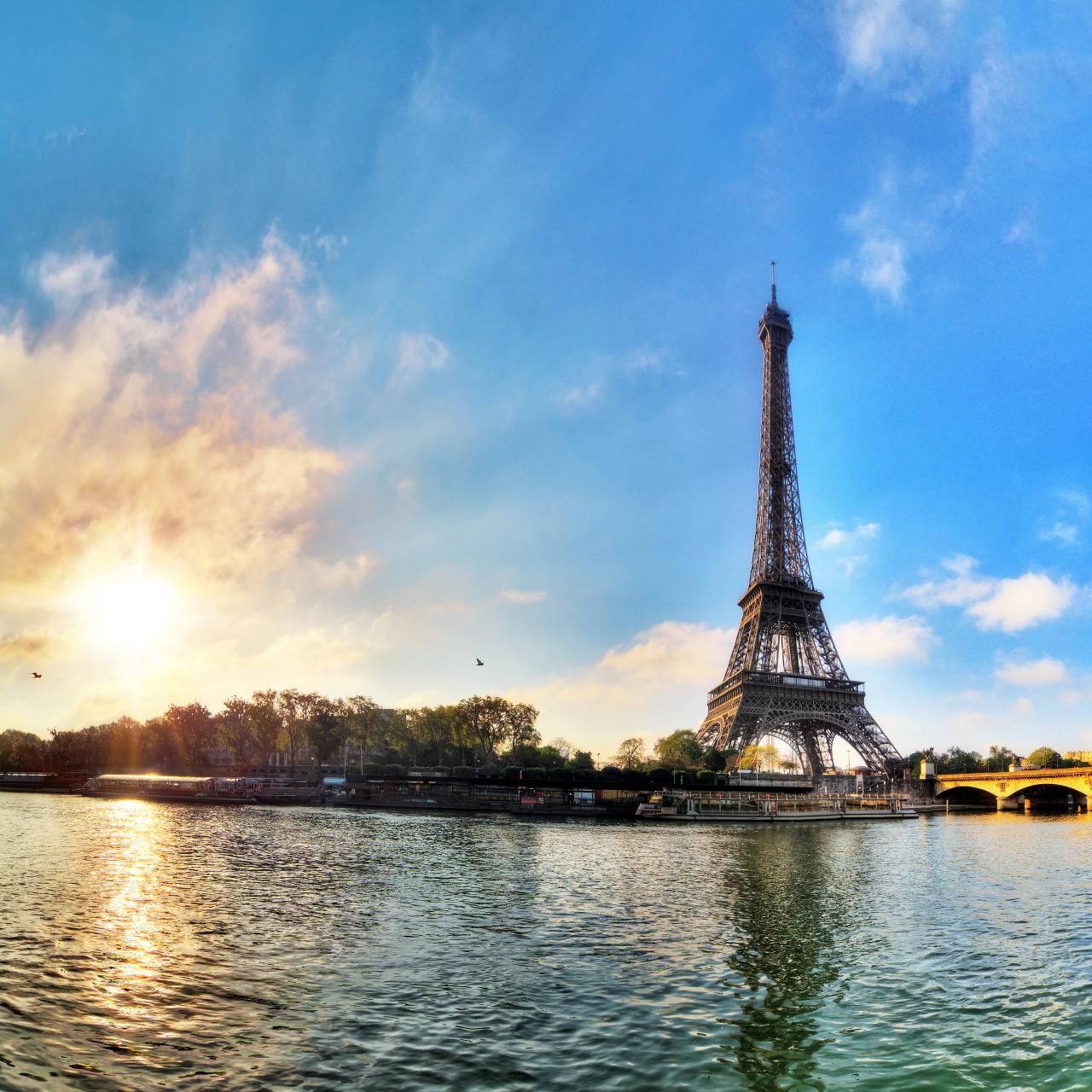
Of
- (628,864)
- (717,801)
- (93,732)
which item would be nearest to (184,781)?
(717,801)

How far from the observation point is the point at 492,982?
20.0 meters

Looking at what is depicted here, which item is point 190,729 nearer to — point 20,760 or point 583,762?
point 20,760

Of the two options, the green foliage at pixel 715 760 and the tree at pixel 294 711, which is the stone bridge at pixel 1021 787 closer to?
the green foliage at pixel 715 760

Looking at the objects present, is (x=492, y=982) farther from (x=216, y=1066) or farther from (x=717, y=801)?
(x=717, y=801)

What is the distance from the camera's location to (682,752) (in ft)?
433

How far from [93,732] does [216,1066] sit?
201520mm

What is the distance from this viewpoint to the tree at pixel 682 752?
12600cm

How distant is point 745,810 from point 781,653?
5090cm

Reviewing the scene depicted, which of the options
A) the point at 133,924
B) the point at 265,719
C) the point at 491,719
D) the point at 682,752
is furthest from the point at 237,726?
the point at 133,924

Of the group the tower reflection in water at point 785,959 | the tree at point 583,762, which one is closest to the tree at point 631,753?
the tree at point 583,762

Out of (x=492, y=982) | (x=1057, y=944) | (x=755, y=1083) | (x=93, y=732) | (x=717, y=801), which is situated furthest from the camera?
(x=93, y=732)

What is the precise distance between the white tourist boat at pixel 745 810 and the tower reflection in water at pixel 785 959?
121 feet

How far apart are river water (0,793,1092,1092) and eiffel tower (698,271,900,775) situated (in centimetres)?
7203

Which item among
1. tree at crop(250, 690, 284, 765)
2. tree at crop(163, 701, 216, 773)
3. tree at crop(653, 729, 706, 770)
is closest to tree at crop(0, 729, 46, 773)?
tree at crop(163, 701, 216, 773)
